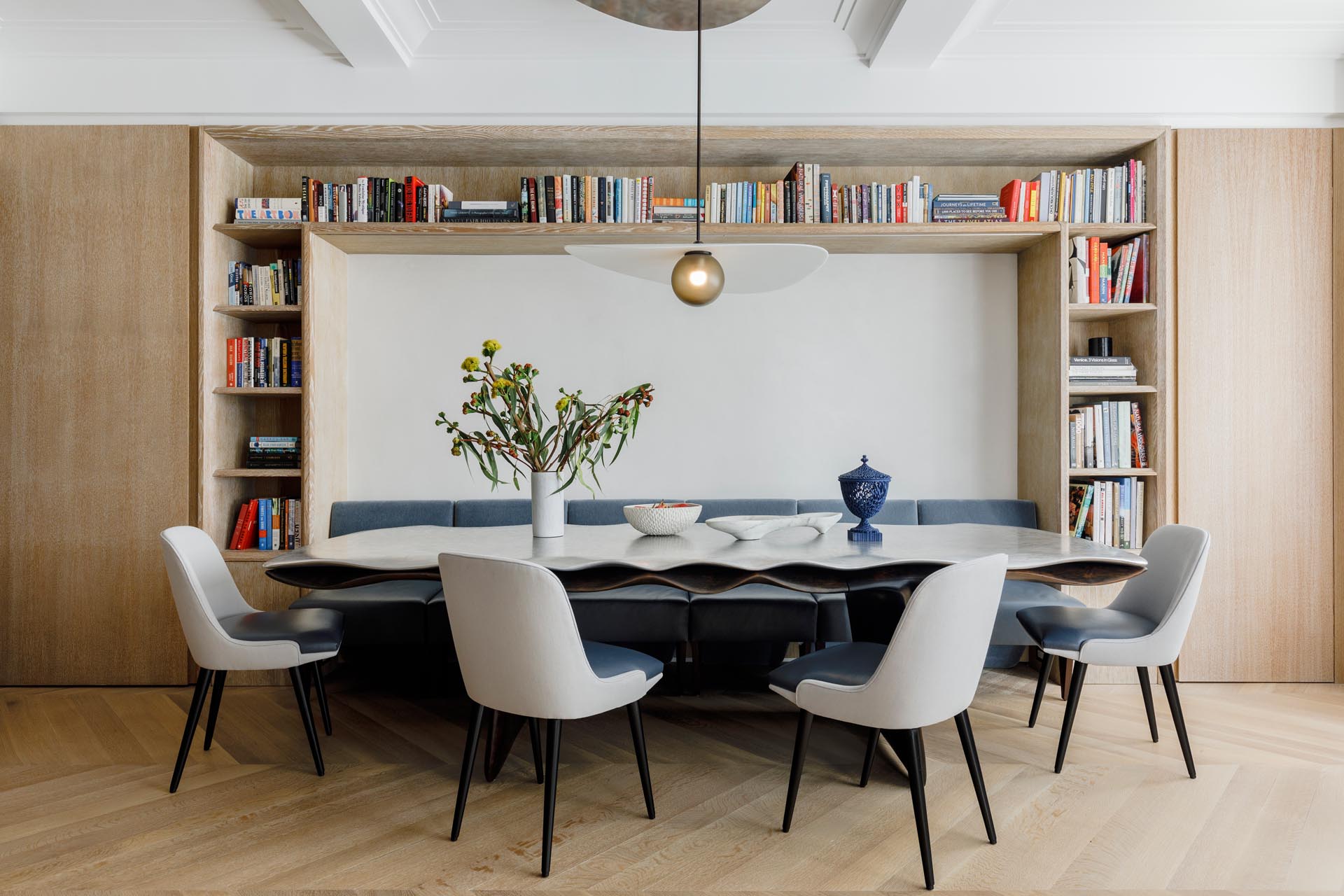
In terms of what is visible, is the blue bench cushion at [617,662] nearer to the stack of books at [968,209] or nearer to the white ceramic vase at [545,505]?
the white ceramic vase at [545,505]

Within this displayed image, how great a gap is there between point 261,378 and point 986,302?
3426mm

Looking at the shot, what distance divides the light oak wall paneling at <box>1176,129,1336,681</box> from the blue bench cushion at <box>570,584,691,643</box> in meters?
2.21

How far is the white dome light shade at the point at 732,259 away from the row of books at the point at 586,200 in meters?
0.89

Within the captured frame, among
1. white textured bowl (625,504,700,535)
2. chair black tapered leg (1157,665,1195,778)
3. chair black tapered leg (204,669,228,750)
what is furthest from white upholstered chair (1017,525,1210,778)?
chair black tapered leg (204,669,228,750)

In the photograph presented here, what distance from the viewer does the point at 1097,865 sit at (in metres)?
2.04

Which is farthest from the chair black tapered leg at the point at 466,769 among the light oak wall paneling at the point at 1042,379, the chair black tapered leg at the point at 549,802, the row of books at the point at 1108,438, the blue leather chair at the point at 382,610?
the row of books at the point at 1108,438

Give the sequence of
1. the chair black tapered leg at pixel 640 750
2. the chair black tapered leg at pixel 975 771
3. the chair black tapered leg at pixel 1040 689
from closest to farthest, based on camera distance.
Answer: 1. the chair black tapered leg at pixel 975 771
2. the chair black tapered leg at pixel 640 750
3. the chair black tapered leg at pixel 1040 689

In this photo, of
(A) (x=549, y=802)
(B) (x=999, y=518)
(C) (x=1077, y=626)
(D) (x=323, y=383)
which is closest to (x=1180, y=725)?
(C) (x=1077, y=626)

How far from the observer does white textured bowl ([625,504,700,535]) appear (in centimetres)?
263

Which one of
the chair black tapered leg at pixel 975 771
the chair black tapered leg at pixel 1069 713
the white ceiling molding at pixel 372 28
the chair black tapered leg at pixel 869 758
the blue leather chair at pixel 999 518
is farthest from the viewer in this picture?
the blue leather chair at pixel 999 518

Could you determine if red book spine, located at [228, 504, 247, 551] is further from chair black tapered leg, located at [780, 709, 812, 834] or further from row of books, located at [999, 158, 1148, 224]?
row of books, located at [999, 158, 1148, 224]

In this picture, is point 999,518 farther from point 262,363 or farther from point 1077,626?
point 262,363

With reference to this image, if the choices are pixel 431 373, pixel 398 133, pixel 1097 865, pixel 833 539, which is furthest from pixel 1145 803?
pixel 398 133

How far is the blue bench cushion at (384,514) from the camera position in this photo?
3.79 m
